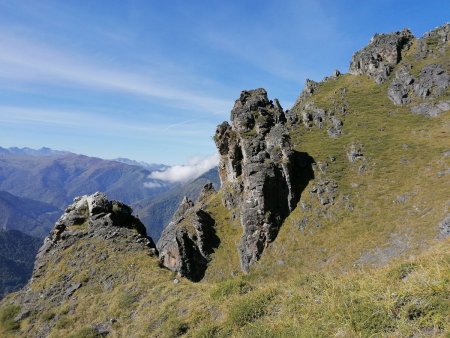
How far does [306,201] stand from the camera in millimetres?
109438

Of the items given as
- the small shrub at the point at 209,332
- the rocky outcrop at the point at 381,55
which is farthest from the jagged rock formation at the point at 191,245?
the rocky outcrop at the point at 381,55

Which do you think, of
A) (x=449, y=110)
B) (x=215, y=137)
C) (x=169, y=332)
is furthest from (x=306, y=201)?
(x=169, y=332)

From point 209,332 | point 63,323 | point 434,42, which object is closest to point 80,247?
point 63,323

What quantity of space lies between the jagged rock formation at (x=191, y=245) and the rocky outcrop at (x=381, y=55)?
333 feet

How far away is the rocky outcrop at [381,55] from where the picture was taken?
15812cm

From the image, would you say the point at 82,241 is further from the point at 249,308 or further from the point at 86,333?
the point at 249,308

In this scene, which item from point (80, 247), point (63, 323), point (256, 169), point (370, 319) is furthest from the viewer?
point (256, 169)

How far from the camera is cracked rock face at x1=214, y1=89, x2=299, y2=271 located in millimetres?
106250

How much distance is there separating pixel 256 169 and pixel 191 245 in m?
30.7

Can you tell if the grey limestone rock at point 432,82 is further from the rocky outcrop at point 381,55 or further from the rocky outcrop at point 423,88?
the rocky outcrop at point 381,55

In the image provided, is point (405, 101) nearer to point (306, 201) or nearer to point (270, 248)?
point (306, 201)

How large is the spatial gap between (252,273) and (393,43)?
12911 cm

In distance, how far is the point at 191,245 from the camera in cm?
10756

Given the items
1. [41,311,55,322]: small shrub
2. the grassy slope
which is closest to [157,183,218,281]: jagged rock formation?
the grassy slope
